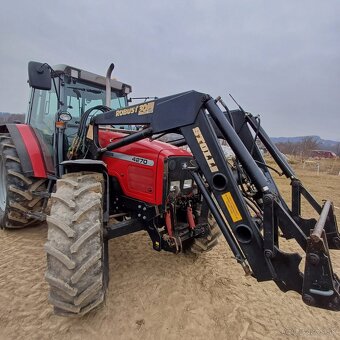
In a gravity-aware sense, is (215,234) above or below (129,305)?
above

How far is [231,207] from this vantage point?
2166 millimetres

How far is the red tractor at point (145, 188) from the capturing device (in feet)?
6.73

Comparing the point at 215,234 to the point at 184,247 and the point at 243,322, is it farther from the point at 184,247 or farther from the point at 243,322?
the point at 243,322

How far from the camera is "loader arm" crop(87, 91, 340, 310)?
1.78 meters

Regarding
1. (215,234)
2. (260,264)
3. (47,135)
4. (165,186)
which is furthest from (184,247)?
(47,135)

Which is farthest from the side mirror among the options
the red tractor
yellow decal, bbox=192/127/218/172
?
yellow decal, bbox=192/127/218/172

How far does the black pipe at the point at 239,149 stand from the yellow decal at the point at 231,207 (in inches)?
8.3

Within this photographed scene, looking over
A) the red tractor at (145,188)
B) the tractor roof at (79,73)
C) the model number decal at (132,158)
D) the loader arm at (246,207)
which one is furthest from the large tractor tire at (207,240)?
the tractor roof at (79,73)

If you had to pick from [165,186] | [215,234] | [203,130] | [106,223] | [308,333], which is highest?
[203,130]

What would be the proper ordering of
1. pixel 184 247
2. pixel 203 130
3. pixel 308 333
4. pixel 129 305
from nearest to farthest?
pixel 203 130, pixel 308 333, pixel 129 305, pixel 184 247

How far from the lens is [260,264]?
205cm

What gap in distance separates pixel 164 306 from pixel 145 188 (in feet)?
3.80

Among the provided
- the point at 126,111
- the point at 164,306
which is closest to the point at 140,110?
the point at 126,111

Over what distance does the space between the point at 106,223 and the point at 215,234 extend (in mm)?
1372
